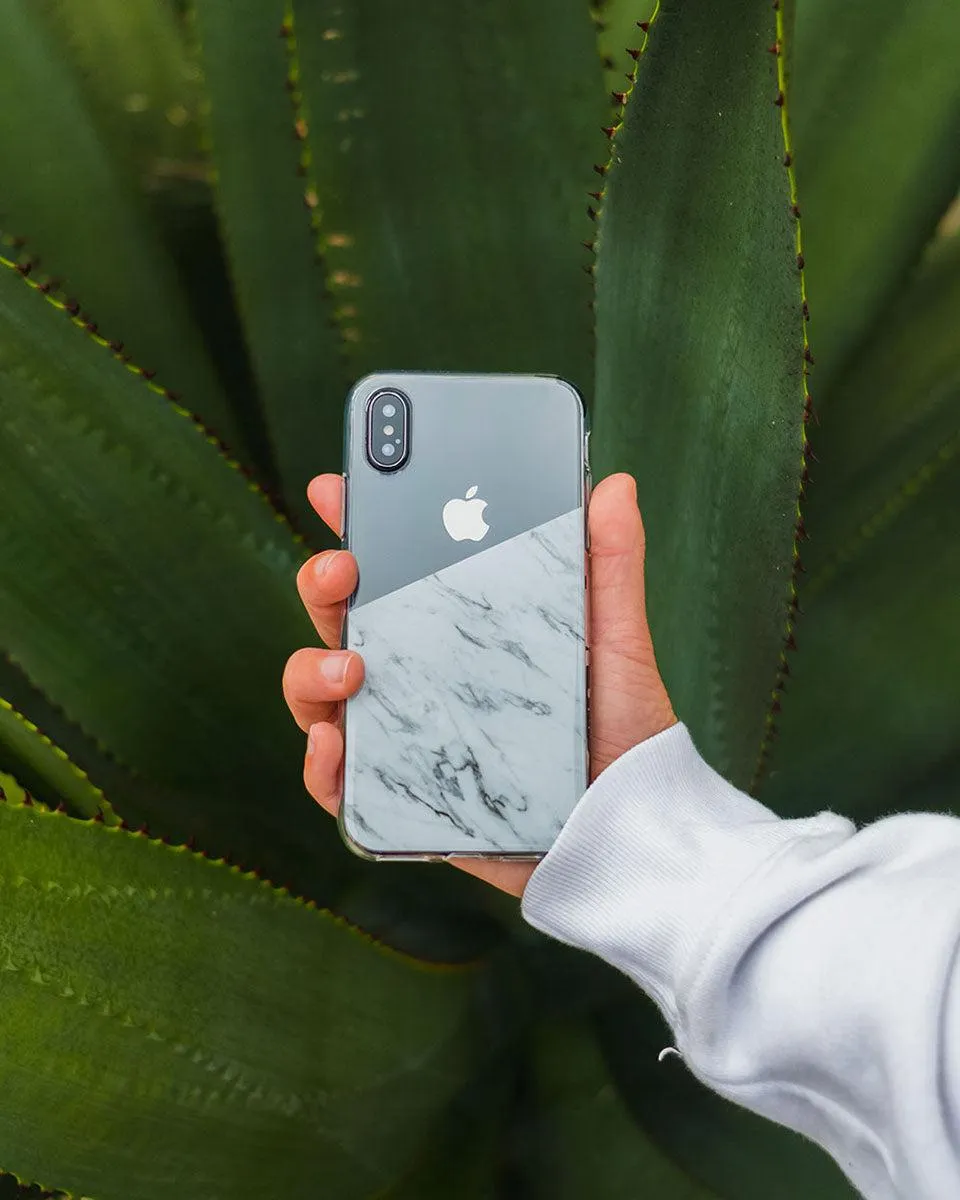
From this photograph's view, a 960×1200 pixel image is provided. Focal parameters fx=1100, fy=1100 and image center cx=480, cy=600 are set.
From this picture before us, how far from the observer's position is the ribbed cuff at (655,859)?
17.0 inches

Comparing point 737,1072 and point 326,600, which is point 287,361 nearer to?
point 326,600

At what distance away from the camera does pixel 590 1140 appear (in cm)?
61

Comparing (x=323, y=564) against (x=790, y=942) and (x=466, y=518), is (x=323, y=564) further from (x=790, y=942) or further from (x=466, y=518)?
(x=790, y=942)

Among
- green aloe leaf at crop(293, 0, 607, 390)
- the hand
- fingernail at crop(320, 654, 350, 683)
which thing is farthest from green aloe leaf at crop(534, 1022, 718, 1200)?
green aloe leaf at crop(293, 0, 607, 390)

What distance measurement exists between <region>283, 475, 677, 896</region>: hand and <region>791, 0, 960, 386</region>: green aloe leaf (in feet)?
0.81

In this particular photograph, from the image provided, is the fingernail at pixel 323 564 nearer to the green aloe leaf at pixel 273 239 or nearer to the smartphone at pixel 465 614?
the smartphone at pixel 465 614

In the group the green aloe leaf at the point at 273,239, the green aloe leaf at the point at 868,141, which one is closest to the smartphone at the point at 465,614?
the green aloe leaf at the point at 273,239

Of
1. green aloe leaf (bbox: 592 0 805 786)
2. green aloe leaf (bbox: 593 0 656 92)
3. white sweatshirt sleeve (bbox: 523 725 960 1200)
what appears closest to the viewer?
white sweatshirt sleeve (bbox: 523 725 960 1200)

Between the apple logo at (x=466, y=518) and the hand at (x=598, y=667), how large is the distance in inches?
2.1

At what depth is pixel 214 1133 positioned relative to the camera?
47cm

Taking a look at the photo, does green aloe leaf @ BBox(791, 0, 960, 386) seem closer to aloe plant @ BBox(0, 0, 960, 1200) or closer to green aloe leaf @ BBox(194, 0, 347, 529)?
aloe plant @ BBox(0, 0, 960, 1200)

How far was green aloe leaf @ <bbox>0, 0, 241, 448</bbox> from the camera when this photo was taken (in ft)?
2.12

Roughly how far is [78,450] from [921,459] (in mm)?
499

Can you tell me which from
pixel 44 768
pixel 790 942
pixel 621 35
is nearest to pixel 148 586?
pixel 44 768
